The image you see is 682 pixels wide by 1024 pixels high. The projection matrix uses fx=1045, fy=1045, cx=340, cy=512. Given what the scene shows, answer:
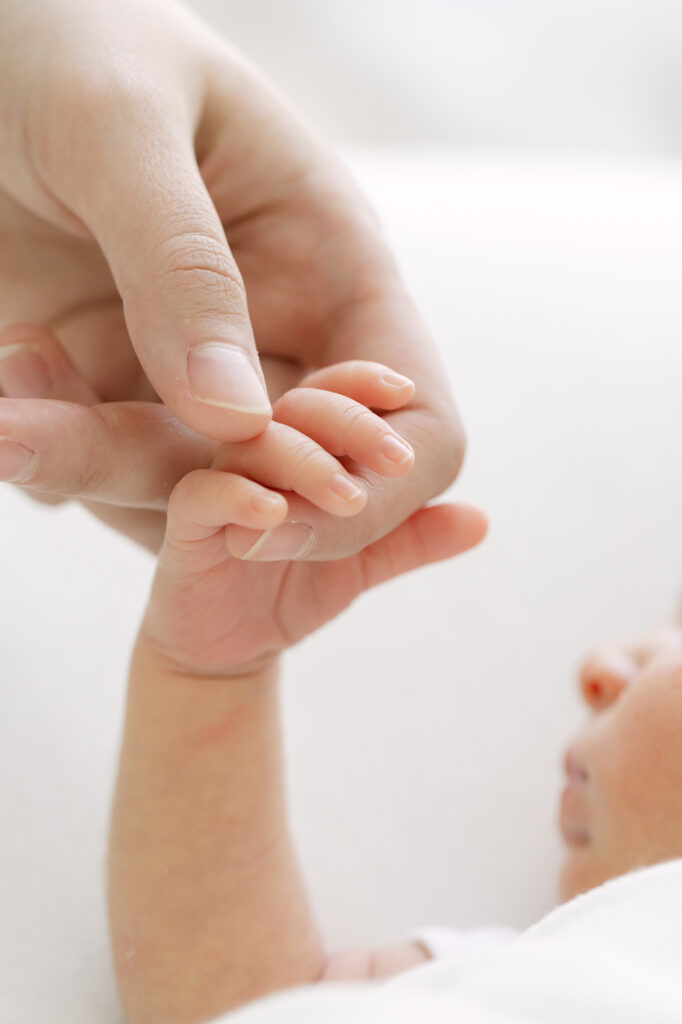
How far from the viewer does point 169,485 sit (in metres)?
0.52

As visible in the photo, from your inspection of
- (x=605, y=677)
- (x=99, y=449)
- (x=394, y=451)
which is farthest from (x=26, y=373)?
(x=605, y=677)

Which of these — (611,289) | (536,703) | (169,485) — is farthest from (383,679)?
(611,289)

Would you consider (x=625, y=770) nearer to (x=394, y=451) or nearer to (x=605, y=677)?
(x=605, y=677)

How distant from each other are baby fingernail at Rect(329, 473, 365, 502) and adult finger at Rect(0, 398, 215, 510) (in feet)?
0.39

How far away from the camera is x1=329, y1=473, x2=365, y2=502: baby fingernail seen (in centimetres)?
42

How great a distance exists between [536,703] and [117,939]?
39 centimetres

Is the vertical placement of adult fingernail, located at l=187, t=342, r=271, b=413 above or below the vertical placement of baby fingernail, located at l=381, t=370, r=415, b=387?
above

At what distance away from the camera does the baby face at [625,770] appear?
596mm

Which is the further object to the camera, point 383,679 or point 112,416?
→ point 383,679

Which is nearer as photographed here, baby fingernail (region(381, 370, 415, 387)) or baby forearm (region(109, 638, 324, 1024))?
baby fingernail (region(381, 370, 415, 387))

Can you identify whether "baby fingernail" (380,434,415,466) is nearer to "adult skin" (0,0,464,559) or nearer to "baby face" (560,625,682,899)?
"adult skin" (0,0,464,559)

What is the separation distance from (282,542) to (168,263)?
0.13 meters

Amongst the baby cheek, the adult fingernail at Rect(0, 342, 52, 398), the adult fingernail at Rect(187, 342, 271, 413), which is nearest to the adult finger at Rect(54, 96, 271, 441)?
the adult fingernail at Rect(187, 342, 271, 413)

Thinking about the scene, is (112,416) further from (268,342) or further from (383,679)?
(383,679)
